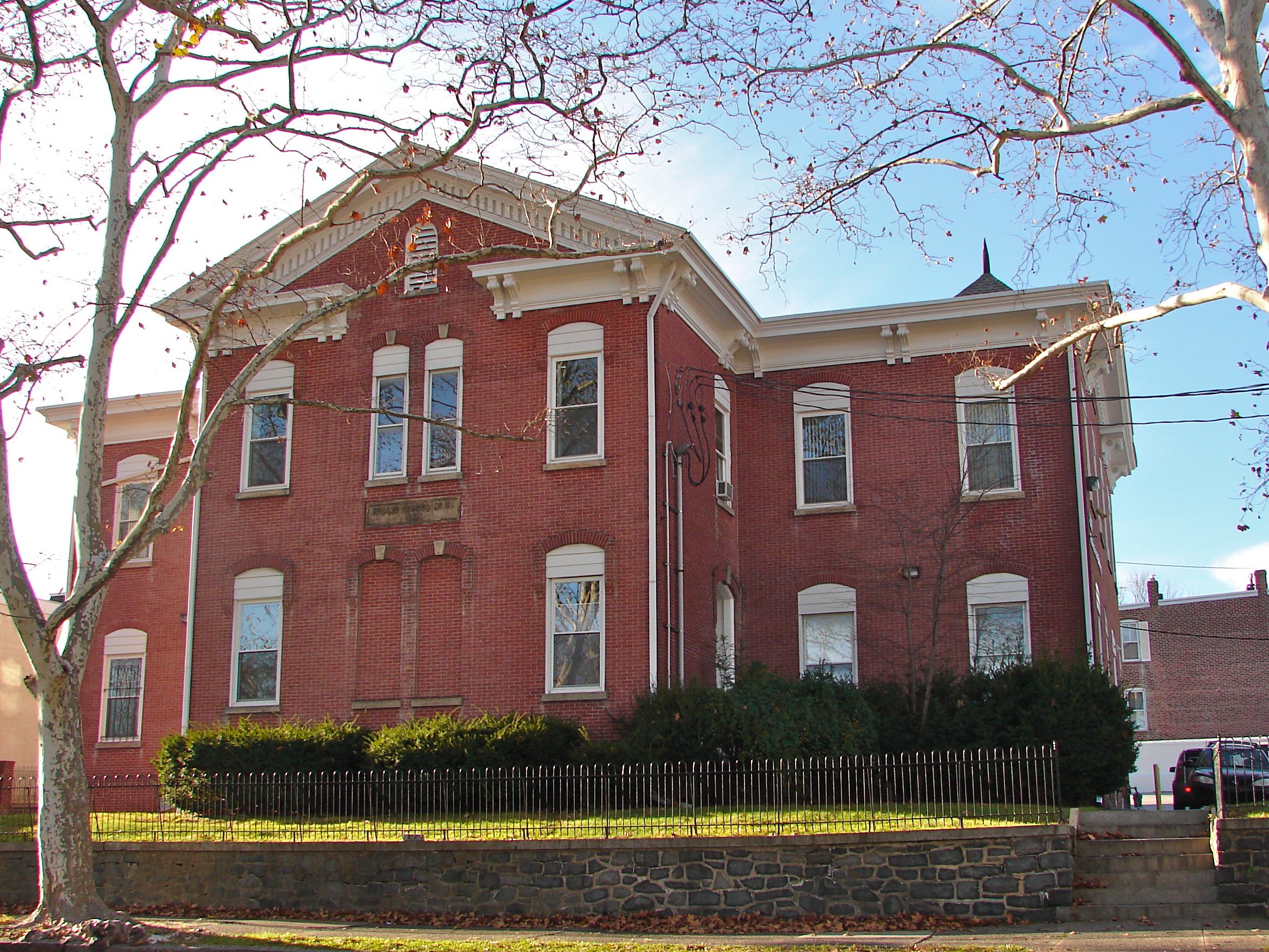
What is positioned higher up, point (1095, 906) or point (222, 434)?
point (222, 434)

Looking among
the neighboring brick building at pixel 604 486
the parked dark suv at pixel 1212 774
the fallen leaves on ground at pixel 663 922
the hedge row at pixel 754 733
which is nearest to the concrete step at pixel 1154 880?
the fallen leaves on ground at pixel 663 922

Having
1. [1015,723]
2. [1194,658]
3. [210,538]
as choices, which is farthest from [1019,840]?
[1194,658]

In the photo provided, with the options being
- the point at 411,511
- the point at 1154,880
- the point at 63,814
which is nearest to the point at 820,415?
the point at 411,511

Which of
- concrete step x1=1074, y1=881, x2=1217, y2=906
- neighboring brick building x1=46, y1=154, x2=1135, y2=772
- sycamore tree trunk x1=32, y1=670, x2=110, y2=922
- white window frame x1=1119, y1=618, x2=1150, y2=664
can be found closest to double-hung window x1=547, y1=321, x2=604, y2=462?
neighboring brick building x1=46, y1=154, x2=1135, y2=772

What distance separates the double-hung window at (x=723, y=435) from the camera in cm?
2345

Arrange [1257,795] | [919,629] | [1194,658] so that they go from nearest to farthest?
[1257,795], [919,629], [1194,658]

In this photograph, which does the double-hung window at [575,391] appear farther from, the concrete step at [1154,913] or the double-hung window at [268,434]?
the concrete step at [1154,913]

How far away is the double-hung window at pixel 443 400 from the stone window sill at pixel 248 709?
185 inches

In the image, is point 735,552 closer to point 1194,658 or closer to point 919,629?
point 919,629

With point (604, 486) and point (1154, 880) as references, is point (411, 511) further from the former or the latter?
point (1154, 880)

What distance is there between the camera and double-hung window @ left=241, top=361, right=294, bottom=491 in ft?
76.7

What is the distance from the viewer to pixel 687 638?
69.4 feet

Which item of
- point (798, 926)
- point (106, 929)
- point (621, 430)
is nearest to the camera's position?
point (106, 929)

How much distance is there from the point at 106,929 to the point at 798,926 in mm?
6882
